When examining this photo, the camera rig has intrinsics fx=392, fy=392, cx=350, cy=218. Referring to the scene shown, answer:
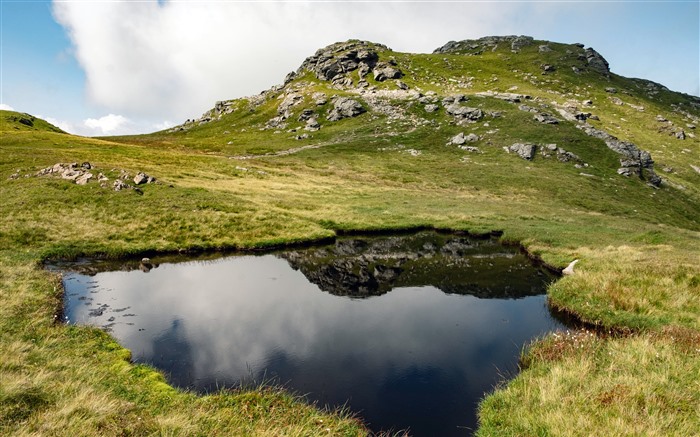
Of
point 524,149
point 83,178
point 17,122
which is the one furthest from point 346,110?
point 17,122

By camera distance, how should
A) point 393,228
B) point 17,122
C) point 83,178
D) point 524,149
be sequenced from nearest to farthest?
1. point 393,228
2. point 83,178
3. point 524,149
4. point 17,122

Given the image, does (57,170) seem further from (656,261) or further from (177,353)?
(656,261)

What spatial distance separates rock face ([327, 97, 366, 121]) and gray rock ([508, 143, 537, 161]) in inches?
2231

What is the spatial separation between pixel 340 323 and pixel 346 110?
398 ft

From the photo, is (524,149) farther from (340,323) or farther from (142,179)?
(340,323)

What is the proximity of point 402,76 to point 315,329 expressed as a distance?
157m

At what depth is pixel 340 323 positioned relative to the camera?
21.1m

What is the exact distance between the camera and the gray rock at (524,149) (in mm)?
90562

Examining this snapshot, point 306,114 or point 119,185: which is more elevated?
point 306,114

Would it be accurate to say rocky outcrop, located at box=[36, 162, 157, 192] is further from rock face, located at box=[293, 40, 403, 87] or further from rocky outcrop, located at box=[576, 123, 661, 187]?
rock face, located at box=[293, 40, 403, 87]

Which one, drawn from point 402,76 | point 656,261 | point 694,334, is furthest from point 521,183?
point 402,76

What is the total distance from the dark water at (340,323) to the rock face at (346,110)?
10422 cm

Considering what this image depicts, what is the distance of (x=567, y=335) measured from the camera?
17.2m

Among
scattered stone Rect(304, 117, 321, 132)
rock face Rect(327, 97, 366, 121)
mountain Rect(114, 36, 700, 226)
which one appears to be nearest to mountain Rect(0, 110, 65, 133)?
mountain Rect(114, 36, 700, 226)
